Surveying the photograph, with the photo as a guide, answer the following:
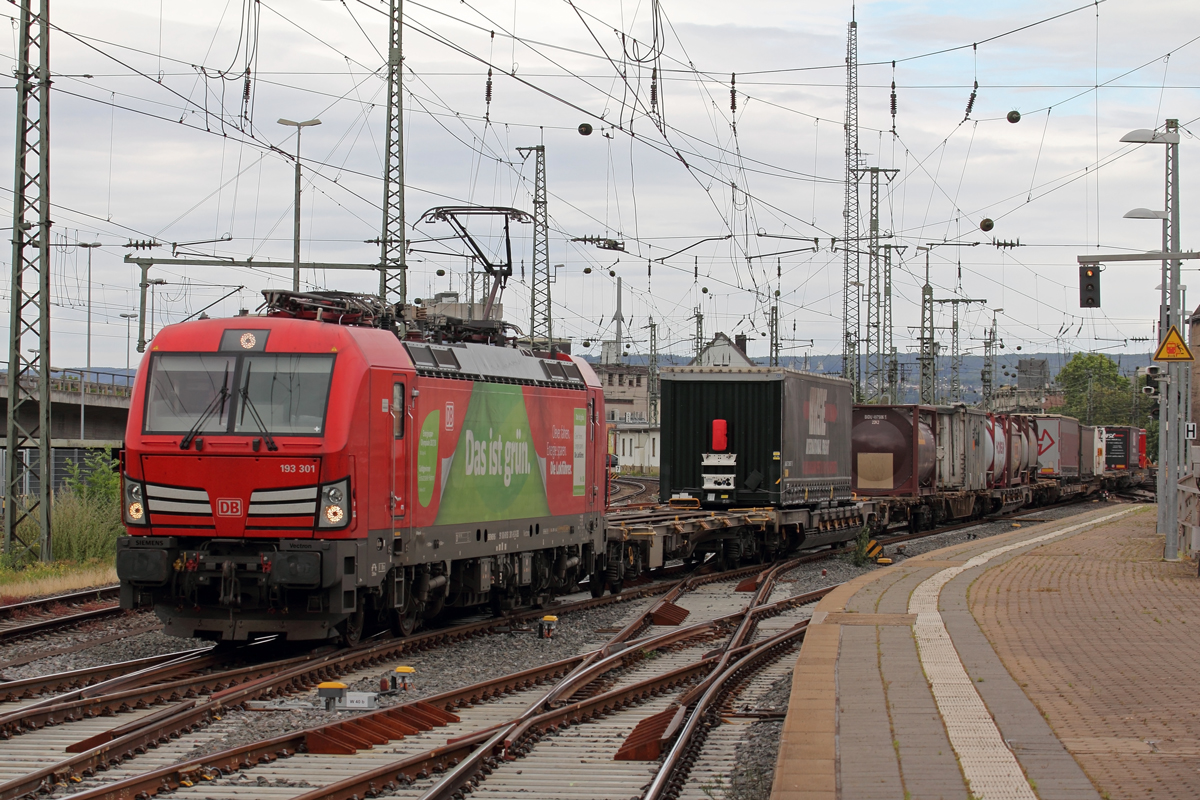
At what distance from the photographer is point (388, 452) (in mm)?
12828

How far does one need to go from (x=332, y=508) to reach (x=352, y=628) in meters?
1.69

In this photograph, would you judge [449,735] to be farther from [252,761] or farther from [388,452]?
[388,452]

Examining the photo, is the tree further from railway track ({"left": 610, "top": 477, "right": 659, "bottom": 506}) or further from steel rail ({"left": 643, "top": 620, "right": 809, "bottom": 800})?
steel rail ({"left": 643, "top": 620, "right": 809, "bottom": 800})

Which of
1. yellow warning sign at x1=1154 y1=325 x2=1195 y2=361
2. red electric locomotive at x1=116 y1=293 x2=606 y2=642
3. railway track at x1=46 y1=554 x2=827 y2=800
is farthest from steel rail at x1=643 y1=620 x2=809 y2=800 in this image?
Answer: yellow warning sign at x1=1154 y1=325 x2=1195 y2=361

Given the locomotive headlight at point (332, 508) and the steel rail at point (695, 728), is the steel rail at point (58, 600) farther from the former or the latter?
the steel rail at point (695, 728)

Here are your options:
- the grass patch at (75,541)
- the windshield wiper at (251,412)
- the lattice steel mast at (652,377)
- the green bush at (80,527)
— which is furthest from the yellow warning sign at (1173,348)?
the lattice steel mast at (652,377)

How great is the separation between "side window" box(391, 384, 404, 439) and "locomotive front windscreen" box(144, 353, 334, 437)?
2.84 feet

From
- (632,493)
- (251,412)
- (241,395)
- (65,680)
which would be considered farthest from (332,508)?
(632,493)

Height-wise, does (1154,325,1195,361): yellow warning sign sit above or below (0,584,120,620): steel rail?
above

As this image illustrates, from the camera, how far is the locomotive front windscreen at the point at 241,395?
12.2 meters

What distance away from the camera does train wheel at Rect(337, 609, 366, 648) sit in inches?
515

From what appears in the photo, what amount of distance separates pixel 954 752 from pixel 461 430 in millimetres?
8183

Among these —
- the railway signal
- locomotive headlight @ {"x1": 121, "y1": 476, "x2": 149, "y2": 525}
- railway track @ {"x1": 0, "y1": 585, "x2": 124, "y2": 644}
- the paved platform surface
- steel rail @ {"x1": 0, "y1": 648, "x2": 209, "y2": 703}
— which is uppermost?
the railway signal

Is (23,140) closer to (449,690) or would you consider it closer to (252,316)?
(252,316)
